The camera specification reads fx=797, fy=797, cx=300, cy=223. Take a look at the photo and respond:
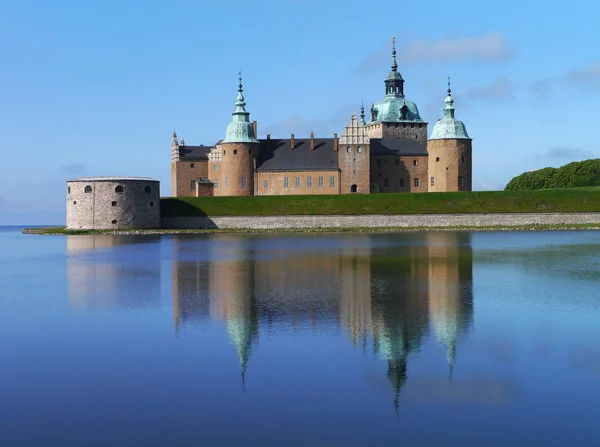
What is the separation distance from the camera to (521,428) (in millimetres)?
10547

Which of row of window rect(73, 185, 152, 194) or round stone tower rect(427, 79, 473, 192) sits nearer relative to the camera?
row of window rect(73, 185, 152, 194)

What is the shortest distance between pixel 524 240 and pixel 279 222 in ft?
78.4

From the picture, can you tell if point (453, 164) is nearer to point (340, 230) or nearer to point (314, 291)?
point (340, 230)

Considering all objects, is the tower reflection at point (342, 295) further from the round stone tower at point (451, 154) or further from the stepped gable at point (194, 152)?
the stepped gable at point (194, 152)

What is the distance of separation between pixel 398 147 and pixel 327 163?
8.24 m

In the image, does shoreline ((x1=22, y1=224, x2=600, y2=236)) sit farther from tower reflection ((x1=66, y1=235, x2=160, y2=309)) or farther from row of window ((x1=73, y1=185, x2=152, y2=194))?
tower reflection ((x1=66, y1=235, x2=160, y2=309))

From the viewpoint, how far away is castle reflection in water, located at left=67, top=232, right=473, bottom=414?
16641 mm

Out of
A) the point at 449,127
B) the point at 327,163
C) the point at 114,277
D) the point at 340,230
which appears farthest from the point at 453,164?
the point at 114,277

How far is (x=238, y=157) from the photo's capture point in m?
75.5

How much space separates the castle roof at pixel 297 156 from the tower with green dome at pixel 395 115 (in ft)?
36.1

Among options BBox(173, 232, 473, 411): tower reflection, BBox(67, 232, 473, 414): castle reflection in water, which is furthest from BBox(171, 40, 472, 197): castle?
BBox(173, 232, 473, 411): tower reflection

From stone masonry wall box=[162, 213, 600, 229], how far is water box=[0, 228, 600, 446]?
35.8 m

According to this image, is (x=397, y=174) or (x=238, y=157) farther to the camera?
(x=397, y=174)

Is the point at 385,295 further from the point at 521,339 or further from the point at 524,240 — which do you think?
the point at 524,240
